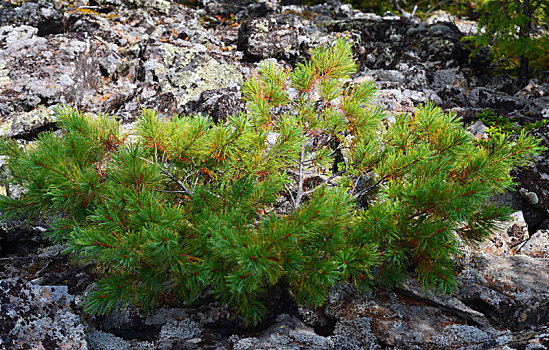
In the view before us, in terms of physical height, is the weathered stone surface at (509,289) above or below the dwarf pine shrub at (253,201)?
below

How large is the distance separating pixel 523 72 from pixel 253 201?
6195mm

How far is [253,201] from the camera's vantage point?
8.77 feet

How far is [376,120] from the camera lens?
3.17 metres

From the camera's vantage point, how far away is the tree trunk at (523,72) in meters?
6.59

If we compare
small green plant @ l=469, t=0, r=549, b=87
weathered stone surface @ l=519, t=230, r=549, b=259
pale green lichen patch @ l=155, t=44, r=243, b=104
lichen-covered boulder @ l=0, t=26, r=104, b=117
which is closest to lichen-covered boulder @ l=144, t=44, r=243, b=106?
pale green lichen patch @ l=155, t=44, r=243, b=104

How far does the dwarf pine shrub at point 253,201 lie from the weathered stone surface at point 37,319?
26 centimetres

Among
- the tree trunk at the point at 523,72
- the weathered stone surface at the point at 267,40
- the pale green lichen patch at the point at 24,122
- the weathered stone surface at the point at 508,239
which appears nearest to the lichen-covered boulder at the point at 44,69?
the pale green lichen patch at the point at 24,122

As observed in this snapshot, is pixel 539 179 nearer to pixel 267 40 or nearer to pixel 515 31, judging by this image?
pixel 515 31

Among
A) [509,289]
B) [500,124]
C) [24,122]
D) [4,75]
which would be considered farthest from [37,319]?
→ [500,124]

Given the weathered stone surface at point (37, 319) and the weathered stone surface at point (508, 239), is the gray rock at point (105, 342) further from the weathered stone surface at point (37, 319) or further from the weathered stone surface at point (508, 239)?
the weathered stone surface at point (508, 239)

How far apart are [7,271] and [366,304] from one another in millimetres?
3111

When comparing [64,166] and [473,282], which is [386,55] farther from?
[64,166]

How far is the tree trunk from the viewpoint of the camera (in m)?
6.59

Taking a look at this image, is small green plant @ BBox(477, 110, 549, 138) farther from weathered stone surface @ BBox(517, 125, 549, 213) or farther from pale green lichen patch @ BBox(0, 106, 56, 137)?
pale green lichen patch @ BBox(0, 106, 56, 137)
